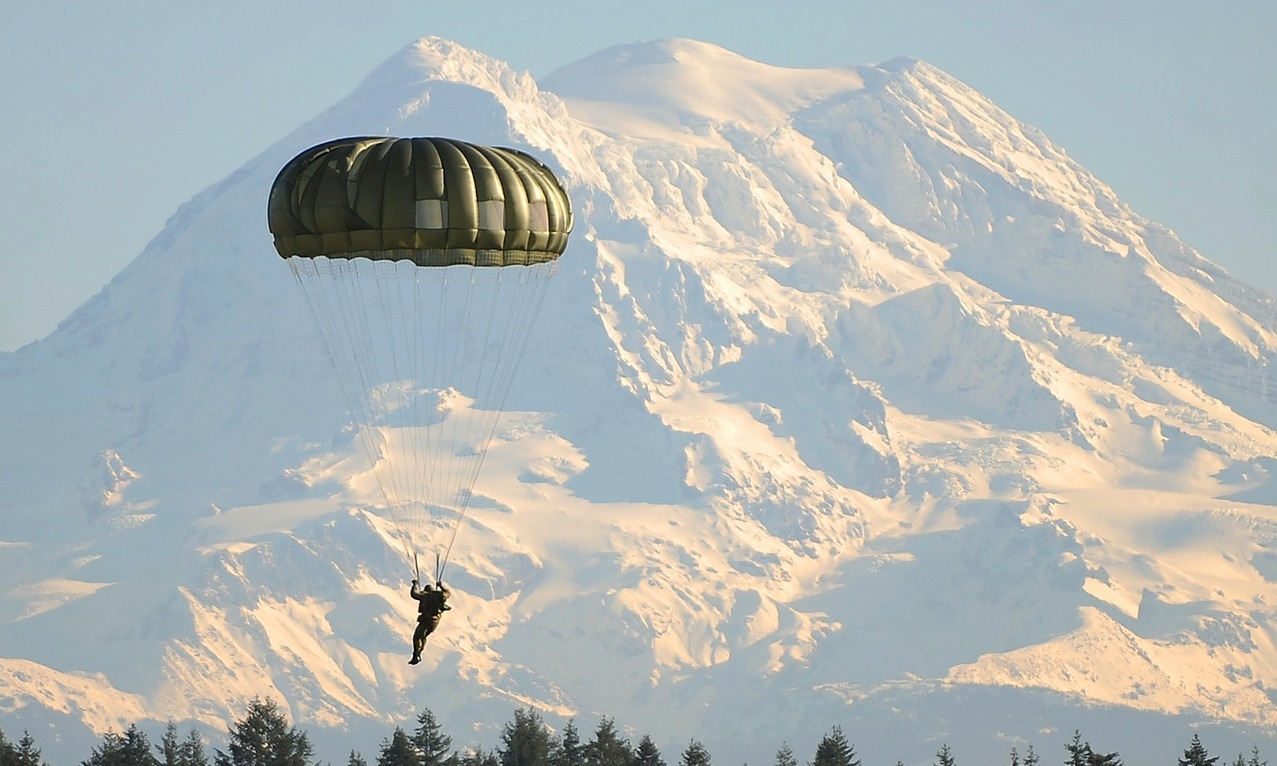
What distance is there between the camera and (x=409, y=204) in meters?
76.2

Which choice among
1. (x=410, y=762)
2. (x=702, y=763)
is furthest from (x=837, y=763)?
(x=410, y=762)

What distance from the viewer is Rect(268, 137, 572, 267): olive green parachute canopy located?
250 feet

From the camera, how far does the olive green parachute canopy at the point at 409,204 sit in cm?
7631

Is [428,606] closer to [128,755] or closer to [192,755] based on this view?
[128,755]

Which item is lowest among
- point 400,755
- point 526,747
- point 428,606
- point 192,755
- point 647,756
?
point 428,606

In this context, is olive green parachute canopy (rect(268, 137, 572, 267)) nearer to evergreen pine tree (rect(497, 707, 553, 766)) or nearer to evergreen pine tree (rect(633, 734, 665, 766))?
evergreen pine tree (rect(633, 734, 665, 766))

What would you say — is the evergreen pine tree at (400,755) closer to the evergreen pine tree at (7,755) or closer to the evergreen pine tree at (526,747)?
the evergreen pine tree at (526,747)

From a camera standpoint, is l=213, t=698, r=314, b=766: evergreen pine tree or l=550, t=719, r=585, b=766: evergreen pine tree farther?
l=550, t=719, r=585, b=766: evergreen pine tree

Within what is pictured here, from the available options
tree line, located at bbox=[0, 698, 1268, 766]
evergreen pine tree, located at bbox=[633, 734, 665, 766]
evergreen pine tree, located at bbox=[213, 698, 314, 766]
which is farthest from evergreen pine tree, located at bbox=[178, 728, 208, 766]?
evergreen pine tree, located at bbox=[633, 734, 665, 766]

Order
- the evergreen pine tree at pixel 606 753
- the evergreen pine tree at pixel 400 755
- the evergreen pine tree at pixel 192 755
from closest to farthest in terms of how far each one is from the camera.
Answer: the evergreen pine tree at pixel 400 755 → the evergreen pine tree at pixel 606 753 → the evergreen pine tree at pixel 192 755

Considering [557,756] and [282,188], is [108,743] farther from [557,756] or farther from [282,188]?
[282,188]

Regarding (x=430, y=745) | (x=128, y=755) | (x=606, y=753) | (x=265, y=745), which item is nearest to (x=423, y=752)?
(x=430, y=745)

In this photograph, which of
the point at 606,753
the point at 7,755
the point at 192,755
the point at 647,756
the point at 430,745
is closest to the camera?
the point at 647,756

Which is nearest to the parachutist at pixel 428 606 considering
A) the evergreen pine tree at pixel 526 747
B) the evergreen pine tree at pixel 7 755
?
the evergreen pine tree at pixel 526 747
